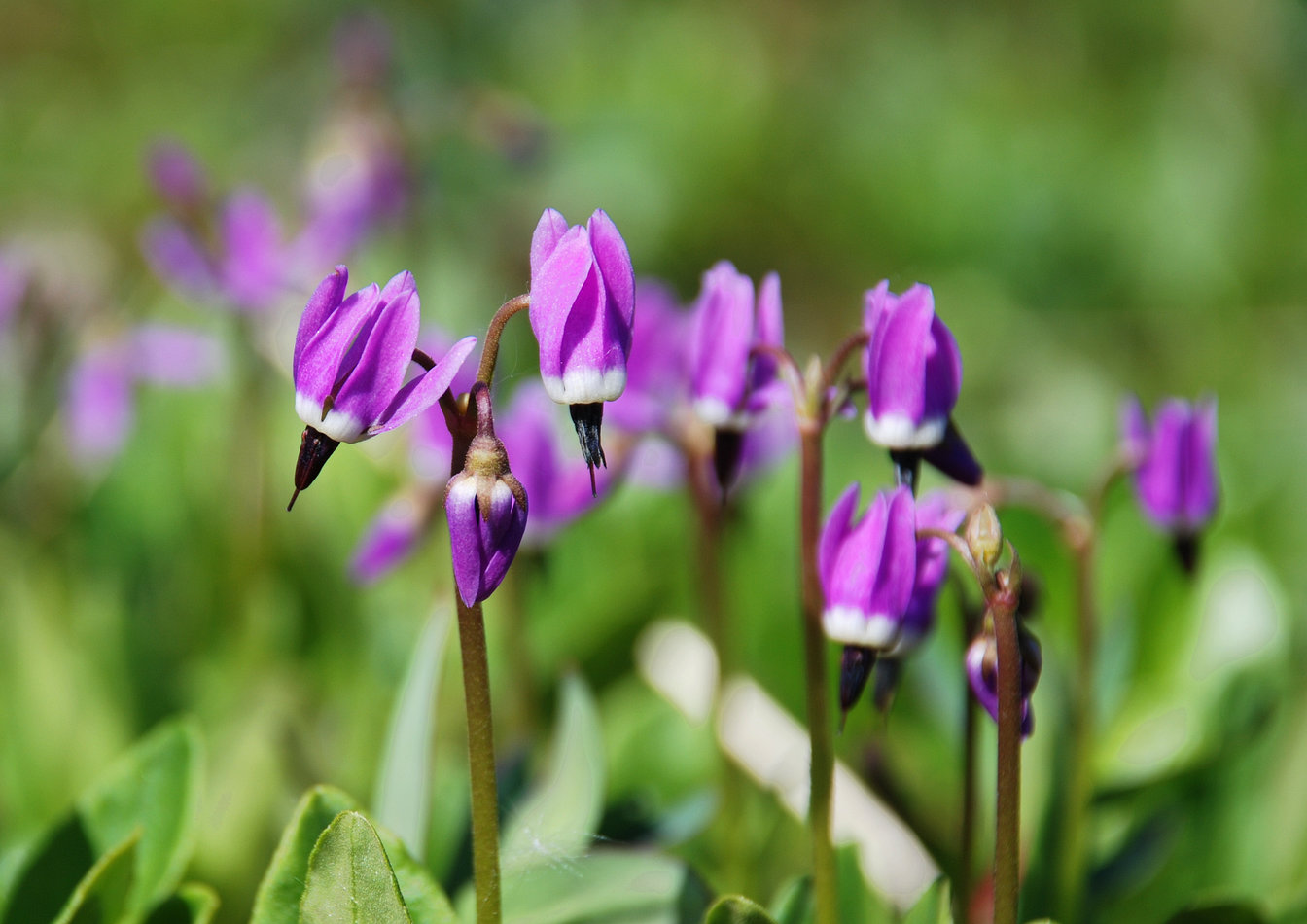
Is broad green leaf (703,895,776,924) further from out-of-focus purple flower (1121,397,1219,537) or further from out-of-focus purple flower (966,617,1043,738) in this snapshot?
out-of-focus purple flower (1121,397,1219,537)

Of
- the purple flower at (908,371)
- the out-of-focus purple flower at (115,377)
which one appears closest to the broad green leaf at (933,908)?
the purple flower at (908,371)

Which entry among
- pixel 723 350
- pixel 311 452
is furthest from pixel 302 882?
pixel 723 350

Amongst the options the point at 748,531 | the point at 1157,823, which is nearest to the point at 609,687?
the point at 748,531

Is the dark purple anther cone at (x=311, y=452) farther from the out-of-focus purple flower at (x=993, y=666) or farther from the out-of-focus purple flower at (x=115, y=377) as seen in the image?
the out-of-focus purple flower at (x=115, y=377)

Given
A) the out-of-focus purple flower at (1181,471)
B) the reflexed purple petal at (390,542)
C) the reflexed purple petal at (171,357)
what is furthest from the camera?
the reflexed purple petal at (171,357)

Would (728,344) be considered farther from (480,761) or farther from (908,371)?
(480,761)

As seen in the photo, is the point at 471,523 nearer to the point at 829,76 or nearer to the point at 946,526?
the point at 946,526
